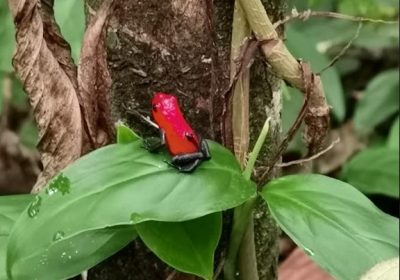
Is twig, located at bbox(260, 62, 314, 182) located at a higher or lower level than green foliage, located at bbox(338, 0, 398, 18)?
higher

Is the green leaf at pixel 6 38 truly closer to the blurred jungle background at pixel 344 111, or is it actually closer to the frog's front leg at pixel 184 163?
the blurred jungle background at pixel 344 111

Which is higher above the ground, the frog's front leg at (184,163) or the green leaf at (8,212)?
the frog's front leg at (184,163)

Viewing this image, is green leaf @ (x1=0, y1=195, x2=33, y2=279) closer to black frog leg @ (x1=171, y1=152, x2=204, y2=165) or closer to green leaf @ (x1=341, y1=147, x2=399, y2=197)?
black frog leg @ (x1=171, y1=152, x2=204, y2=165)

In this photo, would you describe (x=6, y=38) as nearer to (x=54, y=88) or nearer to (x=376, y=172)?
(x=54, y=88)

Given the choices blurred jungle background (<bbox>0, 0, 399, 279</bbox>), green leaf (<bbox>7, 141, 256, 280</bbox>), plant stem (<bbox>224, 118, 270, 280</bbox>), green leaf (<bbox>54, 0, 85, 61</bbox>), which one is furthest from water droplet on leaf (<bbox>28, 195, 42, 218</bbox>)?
blurred jungle background (<bbox>0, 0, 399, 279</bbox>)

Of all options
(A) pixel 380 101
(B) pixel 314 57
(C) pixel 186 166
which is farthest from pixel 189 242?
(A) pixel 380 101

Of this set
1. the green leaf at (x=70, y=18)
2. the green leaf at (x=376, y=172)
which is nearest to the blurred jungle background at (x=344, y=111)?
the green leaf at (x=376, y=172)
